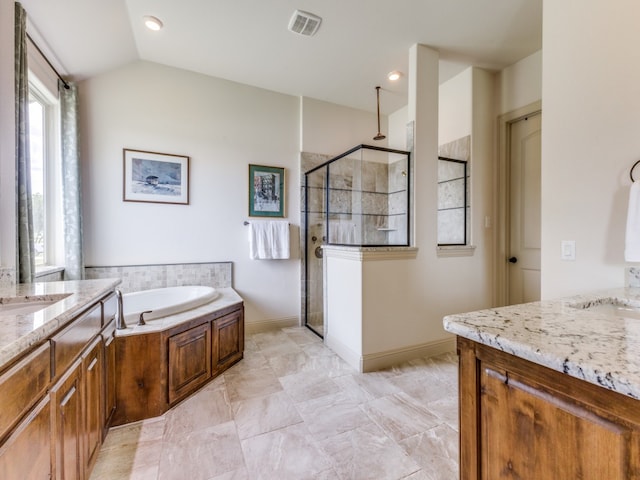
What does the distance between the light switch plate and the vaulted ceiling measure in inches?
71.9

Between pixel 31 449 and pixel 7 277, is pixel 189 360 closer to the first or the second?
pixel 7 277

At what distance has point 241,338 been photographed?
8.95 ft

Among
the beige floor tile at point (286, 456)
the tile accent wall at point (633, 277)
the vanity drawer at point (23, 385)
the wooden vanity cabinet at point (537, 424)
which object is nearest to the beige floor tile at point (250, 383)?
the beige floor tile at point (286, 456)

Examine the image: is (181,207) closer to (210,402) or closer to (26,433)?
(210,402)

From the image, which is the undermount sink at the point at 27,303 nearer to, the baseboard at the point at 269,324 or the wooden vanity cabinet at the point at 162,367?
the wooden vanity cabinet at the point at 162,367

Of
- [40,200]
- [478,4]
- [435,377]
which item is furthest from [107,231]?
[478,4]

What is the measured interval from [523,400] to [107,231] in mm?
3374

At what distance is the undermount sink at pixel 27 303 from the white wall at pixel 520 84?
385 centimetres

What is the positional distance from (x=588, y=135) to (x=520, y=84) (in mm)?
1750

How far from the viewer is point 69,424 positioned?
1107 millimetres

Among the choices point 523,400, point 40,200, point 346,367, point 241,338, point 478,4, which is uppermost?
point 478,4

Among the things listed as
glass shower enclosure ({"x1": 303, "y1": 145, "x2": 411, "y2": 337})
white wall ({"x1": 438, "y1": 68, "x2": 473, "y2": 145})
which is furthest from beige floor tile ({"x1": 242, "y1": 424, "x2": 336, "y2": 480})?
white wall ({"x1": 438, "y1": 68, "x2": 473, "y2": 145})

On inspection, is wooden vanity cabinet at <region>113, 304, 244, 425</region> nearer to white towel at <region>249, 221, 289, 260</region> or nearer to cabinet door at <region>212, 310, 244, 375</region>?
cabinet door at <region>212, 310, 244, 375</region>

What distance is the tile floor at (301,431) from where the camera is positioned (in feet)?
4.74
